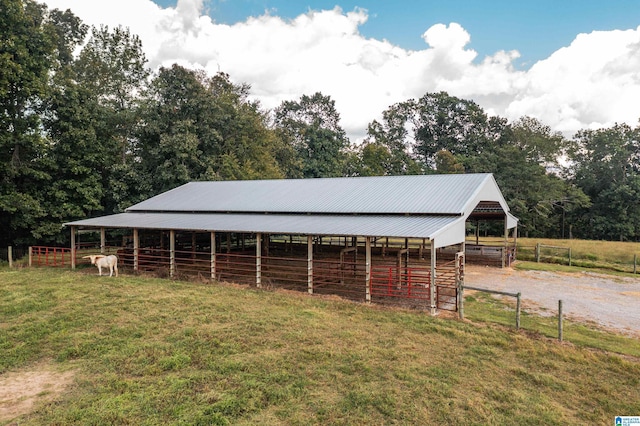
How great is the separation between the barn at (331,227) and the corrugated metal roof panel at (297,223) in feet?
0.11

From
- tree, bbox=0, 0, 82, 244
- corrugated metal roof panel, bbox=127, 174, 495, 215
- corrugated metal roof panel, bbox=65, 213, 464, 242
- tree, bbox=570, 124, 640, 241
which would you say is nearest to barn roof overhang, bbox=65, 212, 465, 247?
corrugated metal roof panel, bbox=65, 213, 464, 242

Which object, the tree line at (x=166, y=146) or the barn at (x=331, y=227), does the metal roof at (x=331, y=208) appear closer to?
the barn at (x=331, y=227)

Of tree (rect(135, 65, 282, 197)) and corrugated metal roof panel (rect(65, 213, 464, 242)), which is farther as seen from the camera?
tree (rect(135, 65, 282, 197))

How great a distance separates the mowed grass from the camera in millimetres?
4906

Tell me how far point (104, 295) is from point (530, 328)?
11.1 metres

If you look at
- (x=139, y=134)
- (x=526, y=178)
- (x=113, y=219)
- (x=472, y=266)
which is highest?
(x=139, y=134)

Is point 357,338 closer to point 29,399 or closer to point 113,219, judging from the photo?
point 29,399

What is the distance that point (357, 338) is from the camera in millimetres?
7590

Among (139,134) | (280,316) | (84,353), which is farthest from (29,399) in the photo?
(139,134)

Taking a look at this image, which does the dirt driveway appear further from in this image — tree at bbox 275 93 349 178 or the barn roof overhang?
tree at bbox 275 93 349 178

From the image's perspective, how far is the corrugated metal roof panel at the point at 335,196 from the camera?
1415 cm

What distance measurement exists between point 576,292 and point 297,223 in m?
9.63

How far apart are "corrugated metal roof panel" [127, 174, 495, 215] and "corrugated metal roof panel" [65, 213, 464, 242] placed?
629 mm

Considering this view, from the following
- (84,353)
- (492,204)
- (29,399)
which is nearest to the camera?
(29,399)
